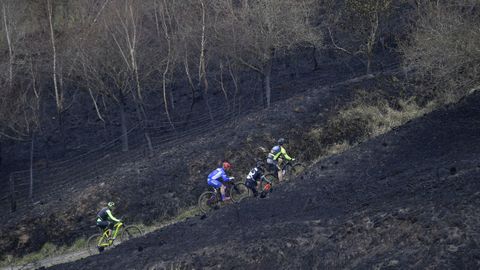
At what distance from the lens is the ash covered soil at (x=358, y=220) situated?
11.3 meters

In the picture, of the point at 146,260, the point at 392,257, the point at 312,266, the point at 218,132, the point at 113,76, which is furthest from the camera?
the point at 113,76

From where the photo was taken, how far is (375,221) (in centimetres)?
1263

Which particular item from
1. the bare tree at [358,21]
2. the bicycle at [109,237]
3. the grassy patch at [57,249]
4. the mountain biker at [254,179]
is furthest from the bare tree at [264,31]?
the bicycle at [109,237]

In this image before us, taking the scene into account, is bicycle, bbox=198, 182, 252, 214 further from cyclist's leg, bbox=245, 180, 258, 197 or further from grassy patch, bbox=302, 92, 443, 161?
grassy patch, bbox=302, 92, 443, 161

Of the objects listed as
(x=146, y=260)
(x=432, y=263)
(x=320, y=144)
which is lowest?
(x=320, y=144)

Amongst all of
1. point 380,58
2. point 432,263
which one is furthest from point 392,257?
point 380,58

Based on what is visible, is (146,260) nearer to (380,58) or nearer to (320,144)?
(320,144)

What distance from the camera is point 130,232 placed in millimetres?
19781

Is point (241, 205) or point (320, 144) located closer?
point (241, 205)

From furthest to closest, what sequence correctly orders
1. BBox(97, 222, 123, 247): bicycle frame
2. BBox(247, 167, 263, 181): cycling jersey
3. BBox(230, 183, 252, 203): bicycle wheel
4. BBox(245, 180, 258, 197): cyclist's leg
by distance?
BBox(230, 183, 252, 203): bicycle wheel → BBox(247, 167, 263, 181): cycling jersey → BBox(245, 180, 258, 197): cyclist's leg → BBox(97, 222, 123, 247): bicycle frame

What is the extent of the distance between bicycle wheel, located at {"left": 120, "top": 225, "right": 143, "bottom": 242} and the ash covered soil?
2.86 m

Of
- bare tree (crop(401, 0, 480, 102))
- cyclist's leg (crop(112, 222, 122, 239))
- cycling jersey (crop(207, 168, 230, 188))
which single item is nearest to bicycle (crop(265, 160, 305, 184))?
cycling jersey (crop(207, 168, 230, 188))

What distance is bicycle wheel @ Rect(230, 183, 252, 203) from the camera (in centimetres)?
2045

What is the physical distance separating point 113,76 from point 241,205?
54.6ft
